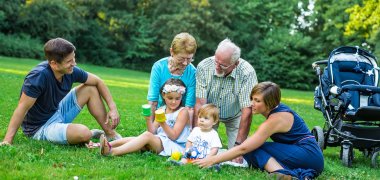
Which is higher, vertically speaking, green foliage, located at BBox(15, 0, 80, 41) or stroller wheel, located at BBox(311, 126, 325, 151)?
green foliage, located at BBox(15, 0, 80, 41)

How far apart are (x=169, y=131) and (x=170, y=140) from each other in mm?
200

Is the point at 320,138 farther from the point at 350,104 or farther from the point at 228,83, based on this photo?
the point at 228,83

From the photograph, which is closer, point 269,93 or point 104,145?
point 269,93

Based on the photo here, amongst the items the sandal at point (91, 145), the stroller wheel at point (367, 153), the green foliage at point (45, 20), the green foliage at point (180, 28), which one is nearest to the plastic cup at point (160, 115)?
the sandal at point (91, 145)

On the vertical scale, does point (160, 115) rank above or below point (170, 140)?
above

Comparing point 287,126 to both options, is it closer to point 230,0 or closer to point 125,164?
point 125,164

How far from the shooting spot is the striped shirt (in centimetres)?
613

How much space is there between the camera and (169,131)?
5.73 metres

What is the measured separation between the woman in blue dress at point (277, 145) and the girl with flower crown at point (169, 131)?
0.70 m

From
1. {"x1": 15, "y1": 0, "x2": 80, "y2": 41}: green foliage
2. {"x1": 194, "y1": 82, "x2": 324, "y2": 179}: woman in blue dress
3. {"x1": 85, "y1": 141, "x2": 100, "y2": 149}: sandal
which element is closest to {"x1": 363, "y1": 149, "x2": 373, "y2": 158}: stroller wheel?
{"x1": 194, "y1": 82, "x2": 324, "y2": 179}: woman in blue dress

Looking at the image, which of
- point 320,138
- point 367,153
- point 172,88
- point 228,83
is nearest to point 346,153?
point 320,138

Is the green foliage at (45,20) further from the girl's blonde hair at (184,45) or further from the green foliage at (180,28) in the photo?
the girl's blonde hair at (184,45)

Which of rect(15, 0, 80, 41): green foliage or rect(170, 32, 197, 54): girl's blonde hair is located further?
rect(15, 0, 80, 41): green foliage

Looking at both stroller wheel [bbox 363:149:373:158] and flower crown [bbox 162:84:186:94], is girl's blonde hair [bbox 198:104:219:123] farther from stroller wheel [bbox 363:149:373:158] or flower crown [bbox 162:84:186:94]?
stroller wheel [bbox 363:149:373:158]
